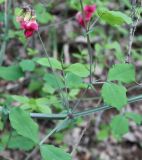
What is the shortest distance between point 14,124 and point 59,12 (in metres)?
3.26

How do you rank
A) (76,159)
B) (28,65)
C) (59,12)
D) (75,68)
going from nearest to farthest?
(75,68) → (28,65) → (76,159) → (59,12)

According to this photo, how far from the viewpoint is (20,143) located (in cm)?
161

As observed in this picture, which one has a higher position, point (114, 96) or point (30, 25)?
point (30, 25)

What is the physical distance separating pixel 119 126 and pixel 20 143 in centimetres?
87

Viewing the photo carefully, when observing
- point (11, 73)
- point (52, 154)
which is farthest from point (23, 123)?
point (11, 73)

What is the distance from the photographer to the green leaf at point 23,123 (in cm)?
136

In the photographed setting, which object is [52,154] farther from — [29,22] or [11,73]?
[11,73]

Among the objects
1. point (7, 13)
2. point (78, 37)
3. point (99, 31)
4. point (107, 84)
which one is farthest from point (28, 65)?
point (78, 37)

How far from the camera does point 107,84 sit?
150cm

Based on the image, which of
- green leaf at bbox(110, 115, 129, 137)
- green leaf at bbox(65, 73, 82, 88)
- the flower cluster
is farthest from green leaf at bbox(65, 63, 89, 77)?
green leaf at bbox(110, 115, 129, 137)

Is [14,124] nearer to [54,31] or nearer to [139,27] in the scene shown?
[54,31]

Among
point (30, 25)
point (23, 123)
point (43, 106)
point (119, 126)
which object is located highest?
point (30, 25)

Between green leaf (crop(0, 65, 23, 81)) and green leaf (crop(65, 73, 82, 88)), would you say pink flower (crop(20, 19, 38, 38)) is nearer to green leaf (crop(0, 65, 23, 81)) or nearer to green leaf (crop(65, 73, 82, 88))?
green leaf (crop(65, 73, 82, 88))

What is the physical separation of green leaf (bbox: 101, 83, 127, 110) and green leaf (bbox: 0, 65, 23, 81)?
25.3 inches
